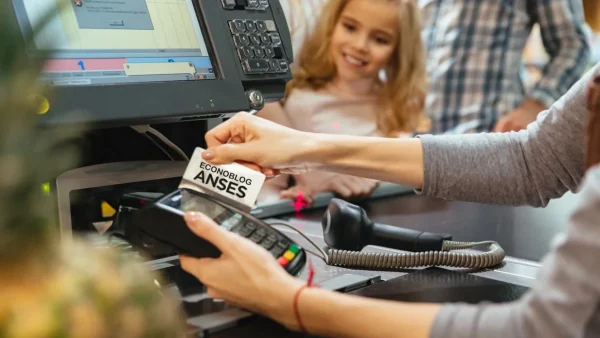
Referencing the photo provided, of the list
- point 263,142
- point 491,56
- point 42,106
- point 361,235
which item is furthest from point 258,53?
point 491,56

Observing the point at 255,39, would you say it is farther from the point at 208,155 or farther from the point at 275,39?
the point at 208,155

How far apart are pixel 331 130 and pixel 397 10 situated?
41 centimetres

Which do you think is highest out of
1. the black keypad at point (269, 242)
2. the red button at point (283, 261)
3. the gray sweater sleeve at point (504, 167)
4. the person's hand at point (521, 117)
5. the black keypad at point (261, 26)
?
the black keypad at point (261, 26)

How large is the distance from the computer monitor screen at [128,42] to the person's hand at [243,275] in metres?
0.22

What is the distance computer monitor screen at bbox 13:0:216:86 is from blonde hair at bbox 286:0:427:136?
45.8 inches

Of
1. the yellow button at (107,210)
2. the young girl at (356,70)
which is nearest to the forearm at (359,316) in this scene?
the yellow button at (107,210)

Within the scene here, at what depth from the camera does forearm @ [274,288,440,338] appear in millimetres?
539

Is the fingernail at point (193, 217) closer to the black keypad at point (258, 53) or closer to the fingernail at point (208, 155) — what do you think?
the fingernail at point (208, 155)

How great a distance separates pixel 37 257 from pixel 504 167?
737mm

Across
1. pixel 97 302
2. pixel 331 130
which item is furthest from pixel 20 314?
pixel 331 130

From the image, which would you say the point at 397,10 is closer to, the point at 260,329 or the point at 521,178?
the point at 521,178

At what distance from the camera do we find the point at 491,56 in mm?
2357

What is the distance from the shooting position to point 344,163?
0.95 metres

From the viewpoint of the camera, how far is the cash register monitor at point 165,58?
2.44 ft
